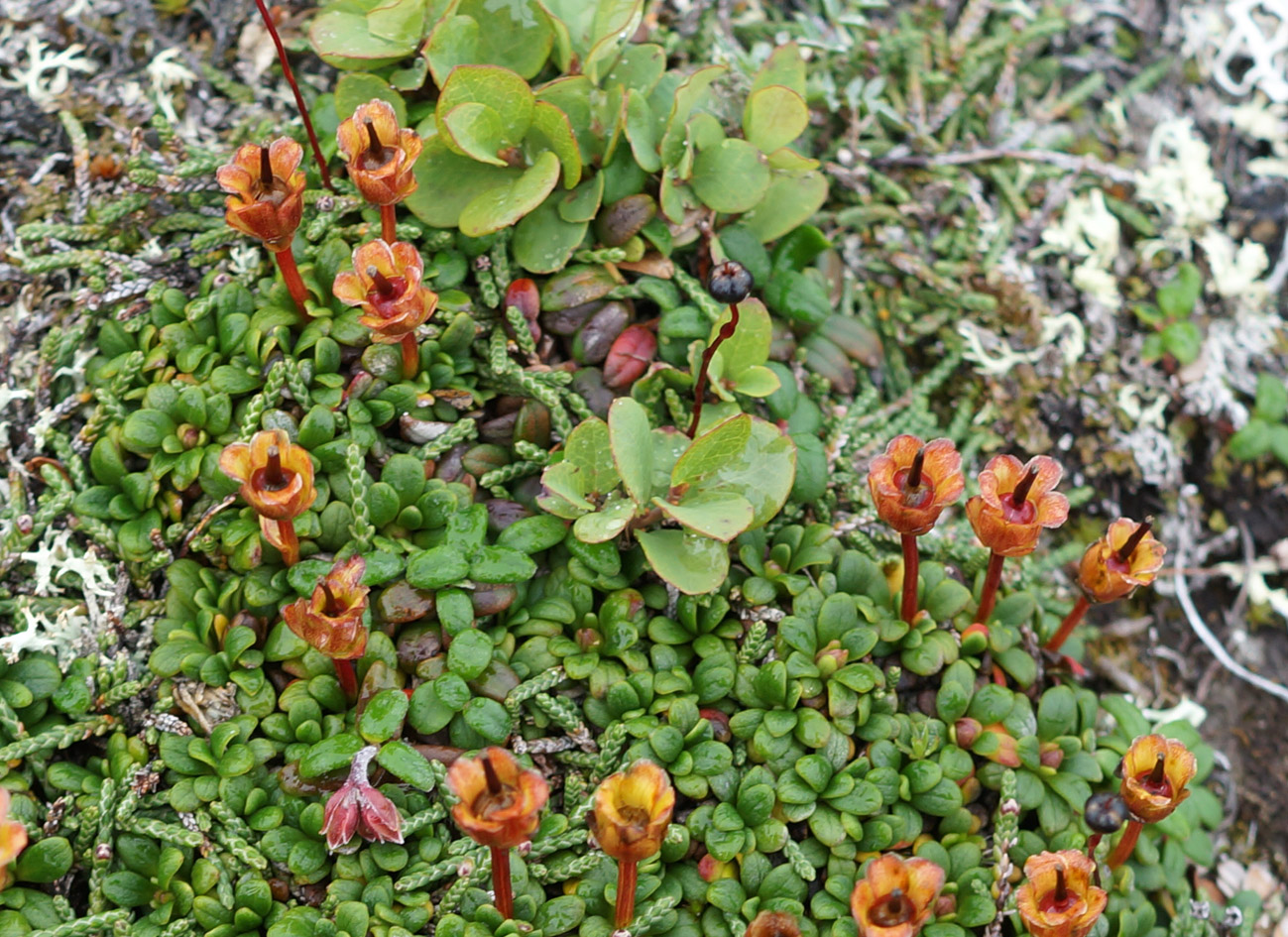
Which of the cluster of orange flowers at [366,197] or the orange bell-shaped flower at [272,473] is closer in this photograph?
the orange bell-shaped flower at [272,473]

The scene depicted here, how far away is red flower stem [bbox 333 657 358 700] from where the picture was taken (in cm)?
214

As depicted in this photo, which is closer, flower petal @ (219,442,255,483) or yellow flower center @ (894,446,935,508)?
flower petal @ (219,442,255,483)

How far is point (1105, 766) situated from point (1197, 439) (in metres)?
1.46

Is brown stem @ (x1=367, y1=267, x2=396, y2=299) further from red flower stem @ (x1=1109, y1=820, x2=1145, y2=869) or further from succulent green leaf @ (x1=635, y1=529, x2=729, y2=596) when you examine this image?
red flower stem @ (x1=1109, y1=820, x2=1145, y2=869)

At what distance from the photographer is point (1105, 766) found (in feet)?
8.17

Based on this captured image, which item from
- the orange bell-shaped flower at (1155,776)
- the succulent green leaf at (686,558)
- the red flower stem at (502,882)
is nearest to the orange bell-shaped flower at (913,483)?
the succulent green leaf at (686,558)

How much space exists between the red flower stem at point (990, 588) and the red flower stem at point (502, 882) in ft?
3.93

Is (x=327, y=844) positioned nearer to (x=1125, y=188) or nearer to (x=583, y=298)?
(x=583, y=298)

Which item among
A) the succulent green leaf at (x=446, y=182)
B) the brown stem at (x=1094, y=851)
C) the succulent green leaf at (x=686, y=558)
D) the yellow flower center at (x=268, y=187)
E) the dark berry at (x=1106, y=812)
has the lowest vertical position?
the brown stem at (x=1094, y=851)

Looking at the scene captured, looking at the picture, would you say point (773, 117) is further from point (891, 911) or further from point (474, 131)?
point (891, 911)

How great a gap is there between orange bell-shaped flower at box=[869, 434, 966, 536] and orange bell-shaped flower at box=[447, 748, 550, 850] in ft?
2.96

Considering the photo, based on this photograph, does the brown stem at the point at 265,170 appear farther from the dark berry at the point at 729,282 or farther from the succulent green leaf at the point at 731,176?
the succulent green leaf at the point at 731,176

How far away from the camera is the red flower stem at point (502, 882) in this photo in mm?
→ 1890

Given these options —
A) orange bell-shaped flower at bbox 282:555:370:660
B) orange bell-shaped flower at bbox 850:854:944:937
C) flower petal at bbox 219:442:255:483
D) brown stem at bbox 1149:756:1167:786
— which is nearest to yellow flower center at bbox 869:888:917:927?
orange bell-shaped flower at bbox 850:854:944:937
